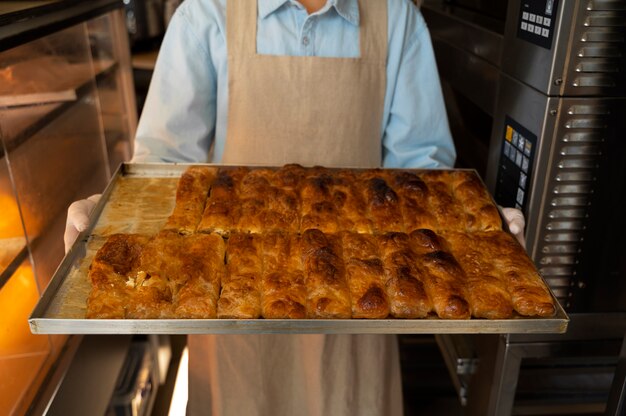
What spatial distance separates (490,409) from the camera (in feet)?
5.82

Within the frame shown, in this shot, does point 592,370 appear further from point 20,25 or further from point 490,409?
point 20,25

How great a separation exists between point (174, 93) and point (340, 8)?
0.55m

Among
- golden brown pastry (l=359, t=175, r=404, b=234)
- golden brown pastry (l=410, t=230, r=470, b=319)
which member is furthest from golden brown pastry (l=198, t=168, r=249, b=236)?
golden brown pastry (l=410, t=230, r=470, b=319)

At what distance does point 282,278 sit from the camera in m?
1.20

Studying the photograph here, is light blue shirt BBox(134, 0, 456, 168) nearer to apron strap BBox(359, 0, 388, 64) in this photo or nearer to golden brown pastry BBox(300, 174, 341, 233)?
apron strap BBox(359, 0, 388, 64)

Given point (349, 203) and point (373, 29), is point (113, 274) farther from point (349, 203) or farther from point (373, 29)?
point (373, 29)

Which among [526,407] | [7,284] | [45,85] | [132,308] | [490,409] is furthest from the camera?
[526,407]

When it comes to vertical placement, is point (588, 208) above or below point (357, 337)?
above

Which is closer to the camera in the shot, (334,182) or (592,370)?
(334,182)

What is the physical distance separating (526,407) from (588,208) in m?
0.98

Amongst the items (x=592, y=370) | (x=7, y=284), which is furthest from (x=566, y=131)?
(x=7, y=284)

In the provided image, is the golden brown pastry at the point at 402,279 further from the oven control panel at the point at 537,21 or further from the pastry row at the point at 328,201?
the oven control panel at the point at 537,21

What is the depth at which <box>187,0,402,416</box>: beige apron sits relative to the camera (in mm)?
1668

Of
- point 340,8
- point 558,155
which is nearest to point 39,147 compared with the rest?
point 340,8
